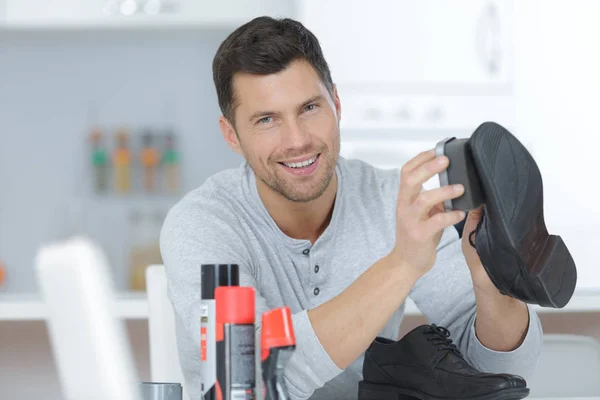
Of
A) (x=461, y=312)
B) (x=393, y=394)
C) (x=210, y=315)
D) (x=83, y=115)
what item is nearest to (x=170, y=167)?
(x=83, y=115)

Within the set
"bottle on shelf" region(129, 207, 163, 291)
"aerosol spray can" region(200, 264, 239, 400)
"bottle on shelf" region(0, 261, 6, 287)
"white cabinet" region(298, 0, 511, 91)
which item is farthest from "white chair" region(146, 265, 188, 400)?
"bottle on shelf" region(0, 261, 6, 287)

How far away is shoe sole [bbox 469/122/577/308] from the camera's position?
0.95m

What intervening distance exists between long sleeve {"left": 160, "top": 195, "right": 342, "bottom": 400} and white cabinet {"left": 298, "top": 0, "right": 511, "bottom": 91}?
133cm

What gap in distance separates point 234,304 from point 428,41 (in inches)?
80.7

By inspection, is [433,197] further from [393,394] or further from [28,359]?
[28,359]

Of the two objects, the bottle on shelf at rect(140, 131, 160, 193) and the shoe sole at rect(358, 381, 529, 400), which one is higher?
the bottle on shelf at rect(140, 131, 160, 193)

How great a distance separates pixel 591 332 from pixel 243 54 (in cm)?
153

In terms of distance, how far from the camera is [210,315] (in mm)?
781

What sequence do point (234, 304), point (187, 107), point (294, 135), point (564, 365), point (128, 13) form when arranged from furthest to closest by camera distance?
point (187, 107) → point (128, 13) → point (564, 365) → point (294, 135) → point (234, 304)

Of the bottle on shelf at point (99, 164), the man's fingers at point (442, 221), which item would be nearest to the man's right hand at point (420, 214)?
the man's fingers at point (442, 221)

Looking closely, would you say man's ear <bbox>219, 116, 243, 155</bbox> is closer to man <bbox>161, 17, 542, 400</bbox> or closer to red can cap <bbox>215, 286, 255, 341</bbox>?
man <bbox>161, 17, 542, 400</bbox>

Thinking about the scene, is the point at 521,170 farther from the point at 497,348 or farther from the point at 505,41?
the point at 505,41

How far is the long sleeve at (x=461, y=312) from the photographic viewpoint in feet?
4.09

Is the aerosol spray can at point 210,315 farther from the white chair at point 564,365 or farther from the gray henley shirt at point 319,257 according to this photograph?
the white chair at point 564,365
